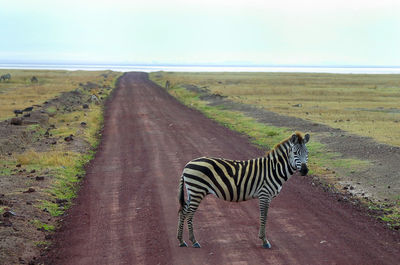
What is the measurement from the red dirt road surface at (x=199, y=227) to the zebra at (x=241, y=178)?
62 centimetres

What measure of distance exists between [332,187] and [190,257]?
764 centimetres

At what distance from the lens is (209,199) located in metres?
13.5

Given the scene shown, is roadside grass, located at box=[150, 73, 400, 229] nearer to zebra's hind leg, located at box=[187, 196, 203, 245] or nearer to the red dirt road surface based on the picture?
the red dirt road surface

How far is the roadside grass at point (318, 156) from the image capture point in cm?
1280

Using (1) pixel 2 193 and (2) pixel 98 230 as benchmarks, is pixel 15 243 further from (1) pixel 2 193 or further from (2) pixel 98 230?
(1) pixel 2 193

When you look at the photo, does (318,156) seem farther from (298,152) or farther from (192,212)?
(192,212)

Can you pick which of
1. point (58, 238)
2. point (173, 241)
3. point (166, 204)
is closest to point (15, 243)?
point (58, 238)

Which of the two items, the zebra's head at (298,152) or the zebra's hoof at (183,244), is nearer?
the zebra's hoof at (183,244)

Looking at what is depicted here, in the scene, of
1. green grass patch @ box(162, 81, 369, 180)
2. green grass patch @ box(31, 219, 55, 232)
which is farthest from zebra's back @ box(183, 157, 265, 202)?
green grass patch @ box(162, 81, 369, 180)

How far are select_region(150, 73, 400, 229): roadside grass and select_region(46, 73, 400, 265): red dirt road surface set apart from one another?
72cm

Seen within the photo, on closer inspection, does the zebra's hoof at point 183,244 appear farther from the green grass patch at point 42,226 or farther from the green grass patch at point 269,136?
the green grass patch at point 269,136

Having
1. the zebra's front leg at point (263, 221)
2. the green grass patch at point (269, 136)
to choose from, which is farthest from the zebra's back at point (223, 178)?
the green grass patch at point (269, 136)

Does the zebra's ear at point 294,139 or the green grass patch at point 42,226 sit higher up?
the zebra's ear at point 294,139

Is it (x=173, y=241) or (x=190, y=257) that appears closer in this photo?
(x=190, y=257)
